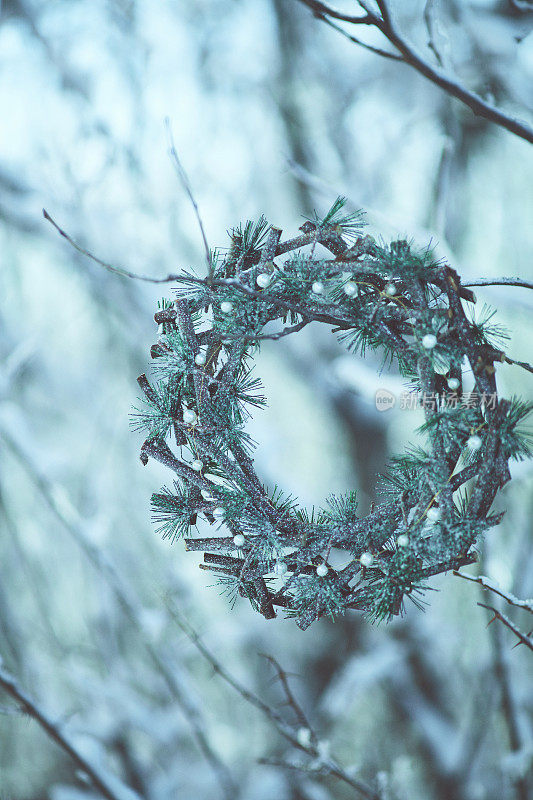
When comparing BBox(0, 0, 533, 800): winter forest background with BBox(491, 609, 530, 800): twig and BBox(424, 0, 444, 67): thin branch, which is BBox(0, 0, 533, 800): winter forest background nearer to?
BBox(491, 609, 530, 800): twig

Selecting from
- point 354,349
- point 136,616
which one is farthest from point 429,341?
point 136,616

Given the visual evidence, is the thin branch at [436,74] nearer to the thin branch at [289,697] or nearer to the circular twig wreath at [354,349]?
the circular twig wreath at [354,349]

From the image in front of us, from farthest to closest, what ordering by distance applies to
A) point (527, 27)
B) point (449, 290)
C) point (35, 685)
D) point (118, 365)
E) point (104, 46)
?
point (118, 365) < point (104, 46) < point (35, 685) < point (527, 27) < point (449, 290)

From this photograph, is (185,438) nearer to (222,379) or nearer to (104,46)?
(222,379)

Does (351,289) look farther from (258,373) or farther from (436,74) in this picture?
(258,373)

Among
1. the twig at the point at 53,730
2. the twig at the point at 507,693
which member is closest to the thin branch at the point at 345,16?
the twig at the point at 53,730

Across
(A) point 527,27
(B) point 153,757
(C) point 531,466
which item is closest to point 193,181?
(A) point 527,27

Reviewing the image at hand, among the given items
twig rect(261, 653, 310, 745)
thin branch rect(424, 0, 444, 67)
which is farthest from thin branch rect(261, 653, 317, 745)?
thin branch rect(424, 0, 444, 67)
